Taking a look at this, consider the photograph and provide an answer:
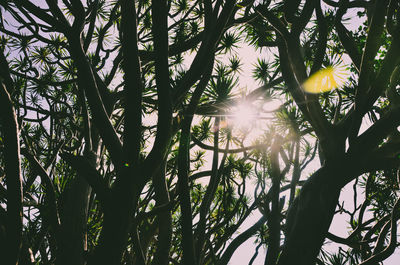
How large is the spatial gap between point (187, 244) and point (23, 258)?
2.89 feet

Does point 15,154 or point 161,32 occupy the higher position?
point 161,32

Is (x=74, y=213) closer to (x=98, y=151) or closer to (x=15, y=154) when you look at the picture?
(x=98, y=151)

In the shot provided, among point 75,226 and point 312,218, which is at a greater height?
point 75,226

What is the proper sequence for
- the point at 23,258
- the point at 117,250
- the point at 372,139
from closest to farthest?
the point at 117,250 → the point at 372,139 → the point at 23,258

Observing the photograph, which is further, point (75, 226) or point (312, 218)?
point (75, 226)

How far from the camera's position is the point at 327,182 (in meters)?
1.03

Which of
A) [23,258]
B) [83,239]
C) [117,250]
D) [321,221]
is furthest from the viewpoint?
[83,239]

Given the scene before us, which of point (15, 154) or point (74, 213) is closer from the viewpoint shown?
point (15, 154)

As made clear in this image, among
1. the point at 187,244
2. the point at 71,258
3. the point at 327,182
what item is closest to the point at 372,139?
the point at 327,182

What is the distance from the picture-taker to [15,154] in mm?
967

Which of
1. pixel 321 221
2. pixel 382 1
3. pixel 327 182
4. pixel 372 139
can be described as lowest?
pixel 321 221

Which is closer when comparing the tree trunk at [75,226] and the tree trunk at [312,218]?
the tree trunk at [312,218]

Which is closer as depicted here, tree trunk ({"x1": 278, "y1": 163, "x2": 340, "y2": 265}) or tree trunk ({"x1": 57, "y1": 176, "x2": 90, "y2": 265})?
tree trunk ({"x1": 278, "y1": 163, "x2": 340, "y2": 265})

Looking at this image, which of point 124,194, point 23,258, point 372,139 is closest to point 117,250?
point 124,194
